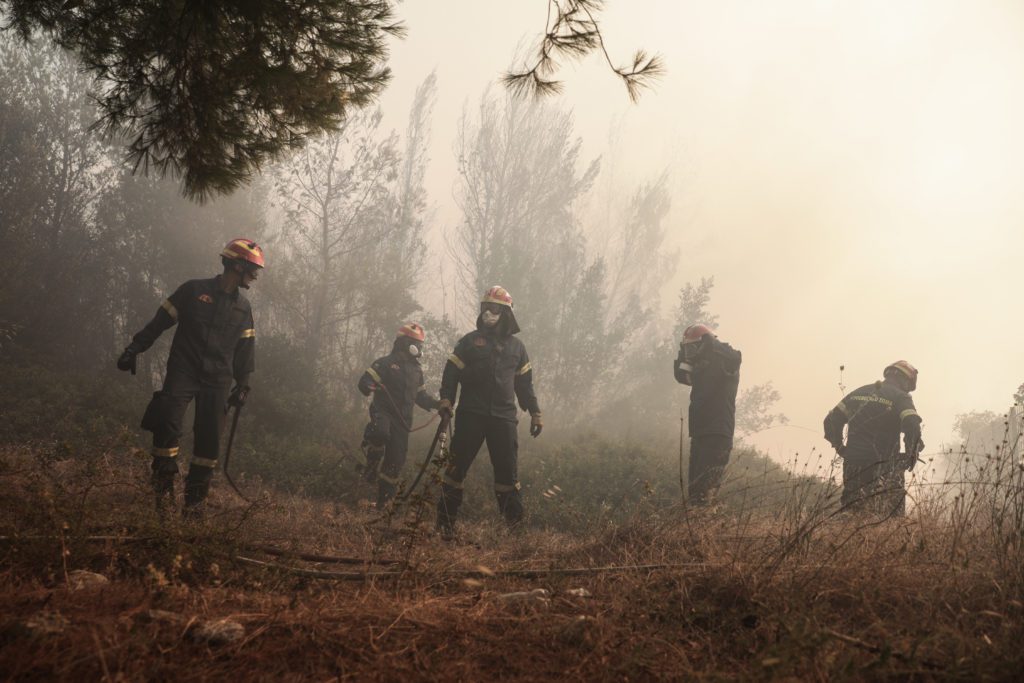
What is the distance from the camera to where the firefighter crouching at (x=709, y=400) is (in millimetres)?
6961

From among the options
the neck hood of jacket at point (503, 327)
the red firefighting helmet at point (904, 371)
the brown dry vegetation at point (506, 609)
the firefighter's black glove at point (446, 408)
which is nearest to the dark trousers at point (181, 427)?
the brown dry vegetation at point (506, 609)

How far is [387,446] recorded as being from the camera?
839 centimetres

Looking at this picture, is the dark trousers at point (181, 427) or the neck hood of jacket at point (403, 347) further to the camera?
the neck hood of jacket at point (403, 347)

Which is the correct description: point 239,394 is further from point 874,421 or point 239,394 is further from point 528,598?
point 874,421

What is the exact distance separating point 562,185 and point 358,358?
39.0ft

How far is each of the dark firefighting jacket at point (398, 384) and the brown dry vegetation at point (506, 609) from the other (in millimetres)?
4881

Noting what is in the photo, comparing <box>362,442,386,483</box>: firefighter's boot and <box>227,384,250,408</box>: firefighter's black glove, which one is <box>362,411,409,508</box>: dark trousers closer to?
<box>362,442,386,483</box>: firefighter's boot

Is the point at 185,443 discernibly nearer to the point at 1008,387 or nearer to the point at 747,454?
the point at 747,454

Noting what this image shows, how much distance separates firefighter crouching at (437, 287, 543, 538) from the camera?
236 inches

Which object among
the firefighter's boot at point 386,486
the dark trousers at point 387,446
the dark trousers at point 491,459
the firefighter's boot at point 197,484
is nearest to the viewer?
the firefighter's boot at point 197,484

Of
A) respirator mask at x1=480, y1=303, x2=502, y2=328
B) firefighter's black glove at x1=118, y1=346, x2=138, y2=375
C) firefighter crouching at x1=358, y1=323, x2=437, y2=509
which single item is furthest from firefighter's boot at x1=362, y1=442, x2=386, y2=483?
firefighter's black glove at x1=118, y1=346, x2=138, y2=375

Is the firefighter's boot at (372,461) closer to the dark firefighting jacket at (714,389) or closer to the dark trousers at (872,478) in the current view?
the dark firefighting jacket at (714,389)

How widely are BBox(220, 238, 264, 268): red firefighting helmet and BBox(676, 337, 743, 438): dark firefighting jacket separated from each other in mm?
4649

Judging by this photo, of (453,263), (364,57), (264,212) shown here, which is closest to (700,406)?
(364,57)
